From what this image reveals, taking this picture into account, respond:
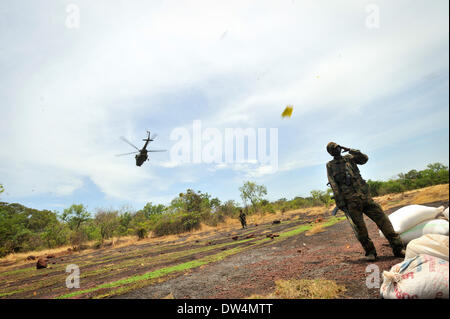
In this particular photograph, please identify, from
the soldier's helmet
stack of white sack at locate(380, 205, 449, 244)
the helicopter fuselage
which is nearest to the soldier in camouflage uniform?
the soldier's helmet

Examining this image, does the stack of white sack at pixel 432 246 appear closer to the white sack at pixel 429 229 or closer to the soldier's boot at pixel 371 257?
the white sack at pixel 429 229

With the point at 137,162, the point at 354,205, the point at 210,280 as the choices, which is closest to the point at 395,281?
the point at 354,205

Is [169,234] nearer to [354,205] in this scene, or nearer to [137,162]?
[137,162]

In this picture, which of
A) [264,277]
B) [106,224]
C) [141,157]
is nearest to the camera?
[264,277]

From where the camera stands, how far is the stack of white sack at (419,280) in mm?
2131

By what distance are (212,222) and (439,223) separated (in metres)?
33.4

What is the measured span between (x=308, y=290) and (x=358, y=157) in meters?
3.20

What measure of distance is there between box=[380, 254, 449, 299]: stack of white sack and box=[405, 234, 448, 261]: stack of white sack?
0.10 metres

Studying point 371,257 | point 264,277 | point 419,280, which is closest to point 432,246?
point 419,280

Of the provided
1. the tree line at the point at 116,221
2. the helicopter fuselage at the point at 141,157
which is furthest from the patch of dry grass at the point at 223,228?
the helicopter fuselage at the point at 141,157

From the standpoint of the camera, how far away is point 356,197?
452 centimetres

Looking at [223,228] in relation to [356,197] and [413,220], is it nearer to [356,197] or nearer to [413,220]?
[356,197]

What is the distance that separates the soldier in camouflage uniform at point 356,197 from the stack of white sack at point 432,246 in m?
1.67

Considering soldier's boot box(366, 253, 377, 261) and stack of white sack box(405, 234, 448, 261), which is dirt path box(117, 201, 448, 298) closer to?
soldier's boot box(366, 253, 377, 261)
